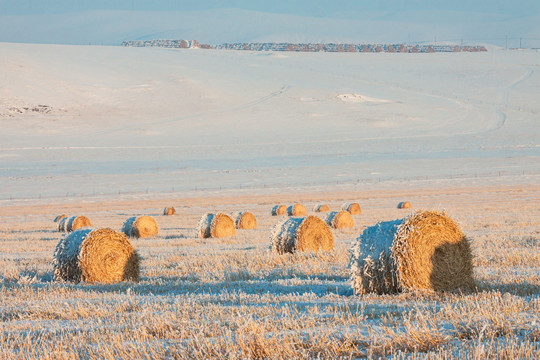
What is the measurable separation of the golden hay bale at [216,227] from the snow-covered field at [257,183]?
1.02 m

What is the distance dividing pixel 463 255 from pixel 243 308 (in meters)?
3.07

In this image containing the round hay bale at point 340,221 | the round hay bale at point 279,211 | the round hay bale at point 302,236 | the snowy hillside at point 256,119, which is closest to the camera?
the round hay bale at point 302,236

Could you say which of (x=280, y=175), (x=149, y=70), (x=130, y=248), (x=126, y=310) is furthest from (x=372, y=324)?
(x=149, y=70)

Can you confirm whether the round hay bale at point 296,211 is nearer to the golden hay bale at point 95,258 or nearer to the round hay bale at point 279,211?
the round hay bale at point 279,211

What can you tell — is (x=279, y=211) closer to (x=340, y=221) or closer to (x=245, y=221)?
(x=245, y=221)

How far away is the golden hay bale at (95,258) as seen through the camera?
12125 millimetres

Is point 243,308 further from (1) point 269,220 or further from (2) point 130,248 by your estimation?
(1) point 269,220

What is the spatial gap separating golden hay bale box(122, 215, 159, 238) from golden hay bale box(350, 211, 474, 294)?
1546 cm

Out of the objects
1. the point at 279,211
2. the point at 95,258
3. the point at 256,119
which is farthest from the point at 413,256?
the point at 256,119

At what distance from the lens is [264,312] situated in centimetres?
824

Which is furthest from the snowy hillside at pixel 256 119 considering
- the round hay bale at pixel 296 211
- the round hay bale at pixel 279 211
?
the round hay bale at pixel 296 211

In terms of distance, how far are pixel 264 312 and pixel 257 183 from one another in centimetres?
5609

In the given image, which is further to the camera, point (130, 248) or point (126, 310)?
point (130, 248)

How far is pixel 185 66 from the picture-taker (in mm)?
150125
